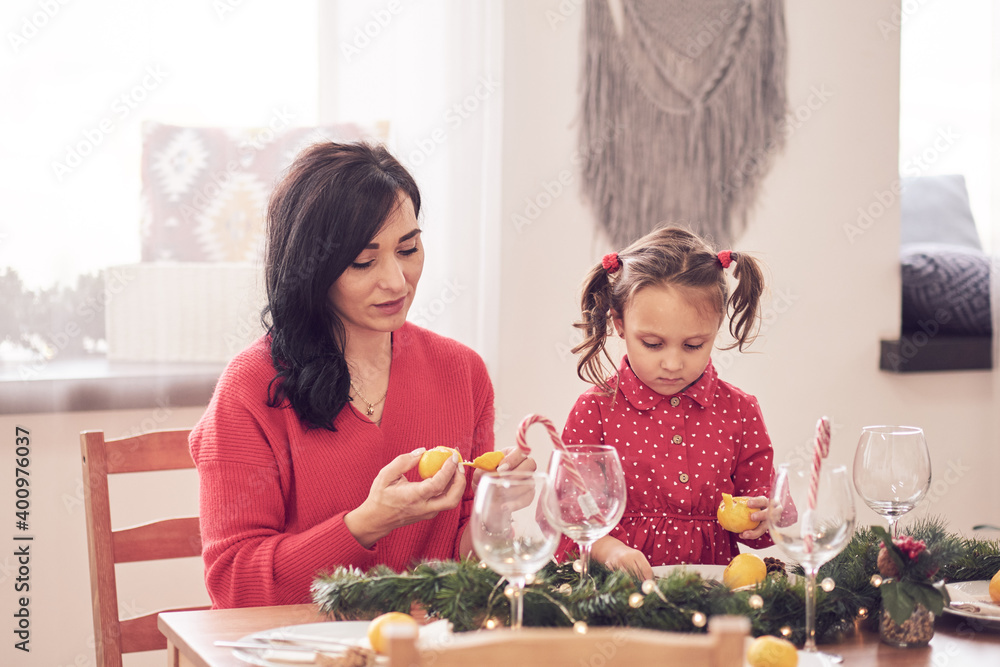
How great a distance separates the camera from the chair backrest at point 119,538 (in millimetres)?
1469

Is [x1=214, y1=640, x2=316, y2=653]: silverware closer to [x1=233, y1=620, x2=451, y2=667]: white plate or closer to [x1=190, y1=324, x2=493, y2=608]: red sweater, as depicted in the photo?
[x1=233, y1=620, x2=451, y2=667]: white plate

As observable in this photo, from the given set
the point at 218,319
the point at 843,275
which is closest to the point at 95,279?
the point at 218,319

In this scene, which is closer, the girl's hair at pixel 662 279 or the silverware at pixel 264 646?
the silverware at pixel 264 646

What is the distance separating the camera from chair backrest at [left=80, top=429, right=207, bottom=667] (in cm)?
147

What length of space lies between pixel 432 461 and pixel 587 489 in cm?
31

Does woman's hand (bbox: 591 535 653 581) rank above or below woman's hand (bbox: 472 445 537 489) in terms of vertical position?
below

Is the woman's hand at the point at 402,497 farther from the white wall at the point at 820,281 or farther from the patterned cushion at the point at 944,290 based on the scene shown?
the patterned cushion at the point at 944,290

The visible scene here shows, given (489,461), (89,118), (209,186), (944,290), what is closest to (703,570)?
(489,461)

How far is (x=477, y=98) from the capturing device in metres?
2.52

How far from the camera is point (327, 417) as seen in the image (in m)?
→ 1.47

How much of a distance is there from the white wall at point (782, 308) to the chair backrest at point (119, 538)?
70cm

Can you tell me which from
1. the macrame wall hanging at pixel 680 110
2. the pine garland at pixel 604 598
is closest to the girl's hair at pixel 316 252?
the pine garland at pixel 604 598

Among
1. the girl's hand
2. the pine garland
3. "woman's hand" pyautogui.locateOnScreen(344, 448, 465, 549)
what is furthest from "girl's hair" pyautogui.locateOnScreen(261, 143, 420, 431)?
the girl's hand

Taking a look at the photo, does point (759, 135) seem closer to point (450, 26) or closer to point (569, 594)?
point (450, 26)
